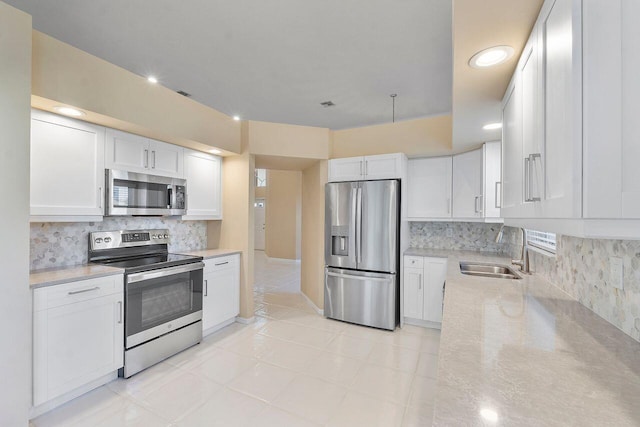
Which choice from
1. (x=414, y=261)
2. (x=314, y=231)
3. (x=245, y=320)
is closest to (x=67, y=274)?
(x=245, y=320)

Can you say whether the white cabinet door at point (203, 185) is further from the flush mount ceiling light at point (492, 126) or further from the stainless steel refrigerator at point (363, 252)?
the flush mount ceiling light at point (492, 126)

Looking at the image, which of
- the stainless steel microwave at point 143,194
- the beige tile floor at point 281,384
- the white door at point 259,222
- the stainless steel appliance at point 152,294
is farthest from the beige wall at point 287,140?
the white door at point 259,222

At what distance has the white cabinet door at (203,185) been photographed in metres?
3.16

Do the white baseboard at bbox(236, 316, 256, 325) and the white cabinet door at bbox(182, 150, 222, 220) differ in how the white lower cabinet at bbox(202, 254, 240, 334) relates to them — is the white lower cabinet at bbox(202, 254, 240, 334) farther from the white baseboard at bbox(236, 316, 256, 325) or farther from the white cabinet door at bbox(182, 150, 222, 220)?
the white cabinet door at bbox(182, 150, 222, 220)

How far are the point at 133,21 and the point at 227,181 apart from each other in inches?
69.2

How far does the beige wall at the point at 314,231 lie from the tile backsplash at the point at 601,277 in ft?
8.03

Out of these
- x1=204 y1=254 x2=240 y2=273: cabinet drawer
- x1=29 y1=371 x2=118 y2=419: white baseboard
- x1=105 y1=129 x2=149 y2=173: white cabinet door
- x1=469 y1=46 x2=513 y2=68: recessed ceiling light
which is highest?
x1=469 y1=46 x2=513 y2=68: recessed ceiling light

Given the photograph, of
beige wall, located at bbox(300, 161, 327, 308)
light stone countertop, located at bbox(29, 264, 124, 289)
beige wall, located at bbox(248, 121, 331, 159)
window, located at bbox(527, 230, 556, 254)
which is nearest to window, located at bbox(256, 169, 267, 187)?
beige wall, located at bbox(300, 161, 327, 308)

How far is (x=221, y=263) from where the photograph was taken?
3.22m

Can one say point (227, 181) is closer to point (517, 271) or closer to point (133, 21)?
point (133, 21)

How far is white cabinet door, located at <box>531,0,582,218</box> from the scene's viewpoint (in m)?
0.71

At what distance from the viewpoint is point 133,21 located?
239 centimetres

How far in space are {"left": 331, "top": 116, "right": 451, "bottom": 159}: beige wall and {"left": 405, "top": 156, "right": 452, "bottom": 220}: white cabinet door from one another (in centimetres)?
18

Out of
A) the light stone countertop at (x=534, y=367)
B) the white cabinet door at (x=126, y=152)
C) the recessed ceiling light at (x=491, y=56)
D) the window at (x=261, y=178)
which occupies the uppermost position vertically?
the window at (x=261, y=178)
